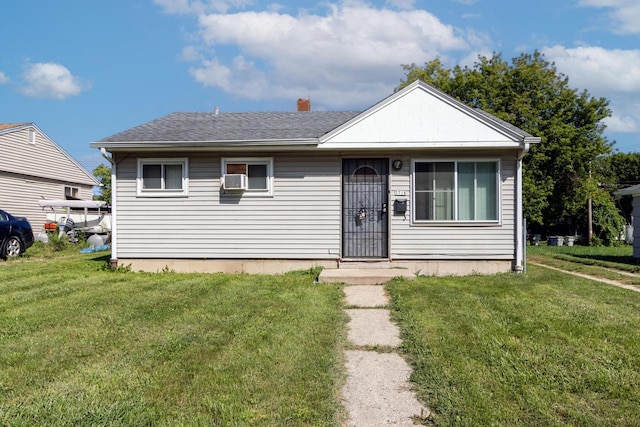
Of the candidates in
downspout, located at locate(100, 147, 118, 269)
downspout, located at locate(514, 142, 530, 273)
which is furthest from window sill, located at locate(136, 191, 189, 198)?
downspout, located at locate(514, 142, 530, 273)

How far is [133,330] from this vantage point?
5242mm

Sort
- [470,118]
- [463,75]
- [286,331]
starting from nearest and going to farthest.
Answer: [286,331] < [470,118] < [463,75]

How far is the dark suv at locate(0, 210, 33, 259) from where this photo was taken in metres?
13.5

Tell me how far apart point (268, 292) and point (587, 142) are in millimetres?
22849

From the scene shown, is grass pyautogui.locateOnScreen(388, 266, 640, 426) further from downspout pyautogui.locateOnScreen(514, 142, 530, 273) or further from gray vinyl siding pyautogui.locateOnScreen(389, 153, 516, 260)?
gray vinyl siding pyautogui.locateOnScreen(389, 153, 516, 260)

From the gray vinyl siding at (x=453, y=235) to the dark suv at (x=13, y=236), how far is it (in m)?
10.7

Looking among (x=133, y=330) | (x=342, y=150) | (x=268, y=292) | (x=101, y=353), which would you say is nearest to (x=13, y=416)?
(x=101, y=353)

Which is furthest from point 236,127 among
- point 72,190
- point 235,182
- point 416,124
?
point 72,190

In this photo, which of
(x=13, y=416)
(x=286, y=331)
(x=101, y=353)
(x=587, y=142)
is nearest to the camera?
(x=13, y=416)

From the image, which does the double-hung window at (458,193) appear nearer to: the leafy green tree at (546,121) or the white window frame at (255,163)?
the white window frame at (255,163)

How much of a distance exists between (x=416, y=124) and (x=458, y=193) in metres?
1.59

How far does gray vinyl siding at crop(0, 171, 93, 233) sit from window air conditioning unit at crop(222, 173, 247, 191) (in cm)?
1339

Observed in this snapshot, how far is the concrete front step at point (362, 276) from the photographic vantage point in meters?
8.53

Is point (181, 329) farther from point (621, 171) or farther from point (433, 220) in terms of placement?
point (621, 171)
